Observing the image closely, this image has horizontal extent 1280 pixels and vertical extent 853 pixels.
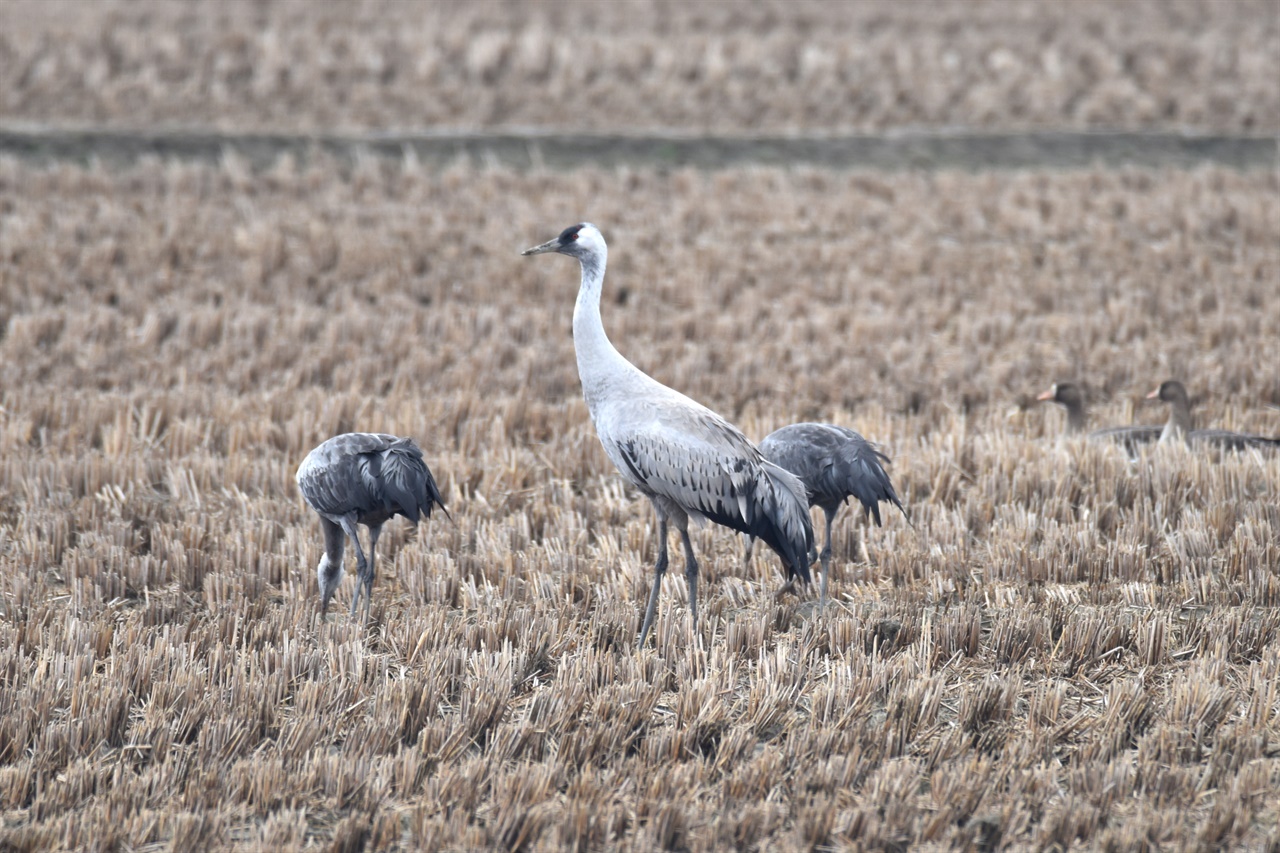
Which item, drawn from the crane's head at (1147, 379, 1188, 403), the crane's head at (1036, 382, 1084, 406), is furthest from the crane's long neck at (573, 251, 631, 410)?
the crane's head at (1147, 379, 1188, 403)

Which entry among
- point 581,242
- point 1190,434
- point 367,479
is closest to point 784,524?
point 581,242

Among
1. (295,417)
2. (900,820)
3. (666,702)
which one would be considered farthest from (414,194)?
(900,820)

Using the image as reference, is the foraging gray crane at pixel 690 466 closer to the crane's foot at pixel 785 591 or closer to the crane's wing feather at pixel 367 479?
the crane's foot at pixel 785 591

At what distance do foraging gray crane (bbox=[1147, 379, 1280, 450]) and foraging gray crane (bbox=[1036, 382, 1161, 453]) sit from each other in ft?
0.42

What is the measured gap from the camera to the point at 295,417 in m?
8.68

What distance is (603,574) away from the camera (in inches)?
250

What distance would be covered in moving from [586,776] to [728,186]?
13655 mm

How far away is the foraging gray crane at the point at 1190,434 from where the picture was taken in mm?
8055

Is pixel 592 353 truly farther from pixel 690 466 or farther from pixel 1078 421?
pixel 1078 421

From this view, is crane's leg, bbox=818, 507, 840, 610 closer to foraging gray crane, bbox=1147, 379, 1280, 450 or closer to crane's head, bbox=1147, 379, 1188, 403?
foraging gray crane, bbox=1147, 379, 1280, 450

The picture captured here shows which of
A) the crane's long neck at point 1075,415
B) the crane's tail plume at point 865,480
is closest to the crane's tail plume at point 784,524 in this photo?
the crane's tail plume at point 865,480

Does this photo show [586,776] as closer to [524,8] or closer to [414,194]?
[414,194]

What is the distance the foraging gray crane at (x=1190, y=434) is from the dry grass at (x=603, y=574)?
57cm

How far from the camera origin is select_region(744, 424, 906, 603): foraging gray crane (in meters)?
6.01
